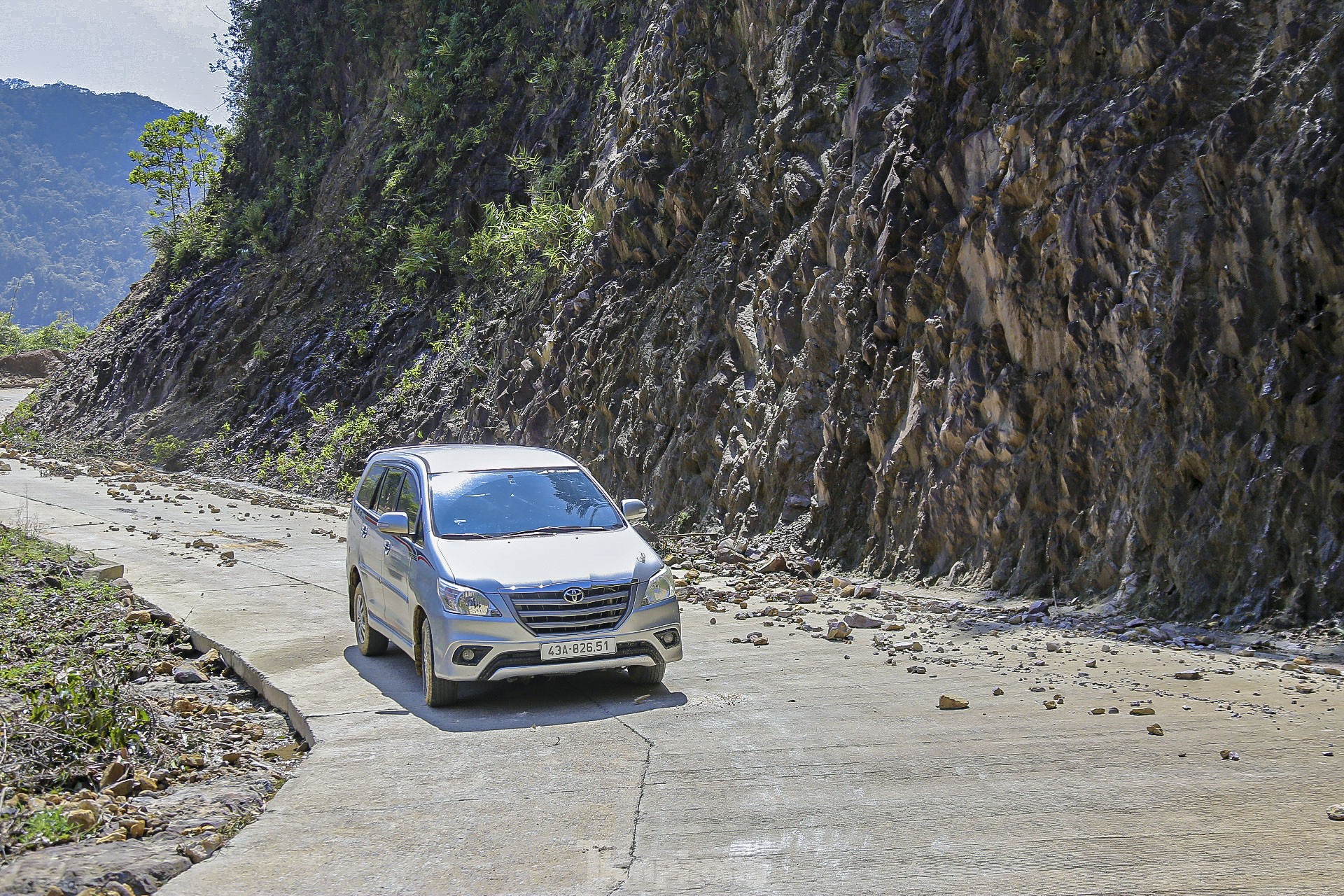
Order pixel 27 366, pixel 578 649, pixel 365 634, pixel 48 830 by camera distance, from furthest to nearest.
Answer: pixel 27 366 < pixel 365 634 < pixel 578 649 < pixel 48 830

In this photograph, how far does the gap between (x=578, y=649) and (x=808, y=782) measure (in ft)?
7.47

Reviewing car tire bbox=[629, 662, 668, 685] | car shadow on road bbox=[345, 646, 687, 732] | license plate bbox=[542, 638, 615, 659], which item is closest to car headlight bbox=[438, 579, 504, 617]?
license plate bbox=[542, 638, 615, 659]

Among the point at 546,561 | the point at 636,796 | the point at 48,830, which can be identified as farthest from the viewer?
the point at 546,561

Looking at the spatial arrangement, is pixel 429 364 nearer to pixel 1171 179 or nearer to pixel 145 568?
pixel 145 568

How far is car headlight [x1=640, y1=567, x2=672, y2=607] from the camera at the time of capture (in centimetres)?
848

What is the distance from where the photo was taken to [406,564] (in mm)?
8945

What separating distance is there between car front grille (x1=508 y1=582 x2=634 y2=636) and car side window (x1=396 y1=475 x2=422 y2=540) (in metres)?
1.30

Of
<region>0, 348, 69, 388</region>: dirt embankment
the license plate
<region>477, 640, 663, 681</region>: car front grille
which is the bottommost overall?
<region>477, 640, 663, 681</region>: car front grille

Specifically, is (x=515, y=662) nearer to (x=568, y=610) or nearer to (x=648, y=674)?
(x=568, y=610)

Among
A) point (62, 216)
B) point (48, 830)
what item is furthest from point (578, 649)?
point (62, 216)

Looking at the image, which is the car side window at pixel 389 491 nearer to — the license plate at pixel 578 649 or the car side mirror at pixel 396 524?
the car side mirror at pixel 396 524

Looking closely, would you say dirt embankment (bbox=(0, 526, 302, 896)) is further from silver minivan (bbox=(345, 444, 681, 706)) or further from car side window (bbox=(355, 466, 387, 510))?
car side window (bbox=(355, 466, 387, 510))

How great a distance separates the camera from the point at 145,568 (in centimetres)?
1534

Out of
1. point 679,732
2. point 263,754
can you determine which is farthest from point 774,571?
point 263,754
